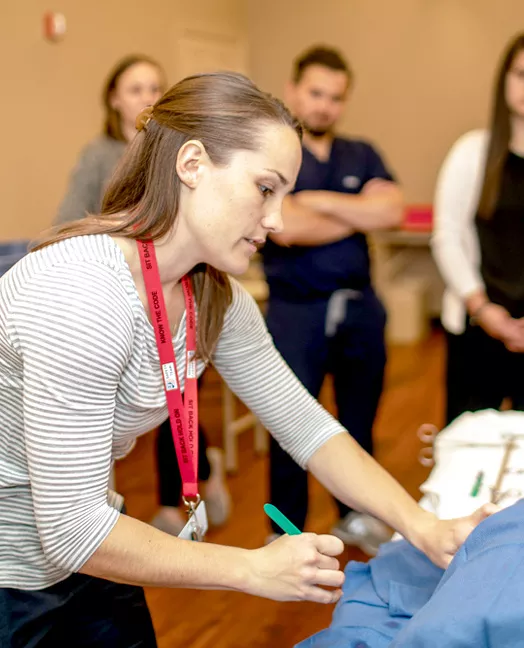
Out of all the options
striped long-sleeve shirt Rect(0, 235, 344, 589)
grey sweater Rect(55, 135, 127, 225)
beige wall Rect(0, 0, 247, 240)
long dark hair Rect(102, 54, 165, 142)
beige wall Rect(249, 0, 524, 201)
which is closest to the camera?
striped long-sleeve shirt Rect(0, 235, 344, 589)

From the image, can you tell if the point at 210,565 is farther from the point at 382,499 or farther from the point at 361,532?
the point at 361,532

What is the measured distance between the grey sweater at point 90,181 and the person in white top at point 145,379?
4.15 feet

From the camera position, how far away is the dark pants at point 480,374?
2.06 metres

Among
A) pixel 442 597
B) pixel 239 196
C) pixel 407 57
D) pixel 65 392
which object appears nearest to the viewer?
pixel 442 597

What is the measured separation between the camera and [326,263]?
2.22 metres

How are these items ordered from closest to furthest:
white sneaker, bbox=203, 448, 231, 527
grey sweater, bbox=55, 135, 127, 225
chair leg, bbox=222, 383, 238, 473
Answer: grey sweater, bbox=55, 135, 127, 225 < white sneaker, bbox=203, 448, 231, 527 < chair leg, bbox=222, 383, 238, 473

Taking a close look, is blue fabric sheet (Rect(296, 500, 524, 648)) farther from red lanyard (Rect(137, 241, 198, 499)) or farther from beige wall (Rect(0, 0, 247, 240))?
beige wall (Rect(0, 0, 247, 240))

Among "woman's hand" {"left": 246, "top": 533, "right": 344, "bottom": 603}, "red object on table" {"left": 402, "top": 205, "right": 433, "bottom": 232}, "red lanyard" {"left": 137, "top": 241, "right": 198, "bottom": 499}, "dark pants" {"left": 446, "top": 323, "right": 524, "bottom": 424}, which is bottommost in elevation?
"red object on table" {"left": 402, "top": 205, "right": 433, "bottom": 232}

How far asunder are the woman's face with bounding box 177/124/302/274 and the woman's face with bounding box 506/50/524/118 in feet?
4.10

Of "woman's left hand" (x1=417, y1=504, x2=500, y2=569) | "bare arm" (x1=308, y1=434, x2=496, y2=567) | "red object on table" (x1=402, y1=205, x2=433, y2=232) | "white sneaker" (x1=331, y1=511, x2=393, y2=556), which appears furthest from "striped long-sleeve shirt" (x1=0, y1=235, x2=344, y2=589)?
"red object on table" (x1=402, y1=205, x2=433, y2=232)

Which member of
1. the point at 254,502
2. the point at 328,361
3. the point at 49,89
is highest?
the point at 49,89

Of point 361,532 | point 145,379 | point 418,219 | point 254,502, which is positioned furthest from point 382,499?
point 418,219

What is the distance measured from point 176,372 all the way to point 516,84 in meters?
1.46

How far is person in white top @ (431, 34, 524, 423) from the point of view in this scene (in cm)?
206
